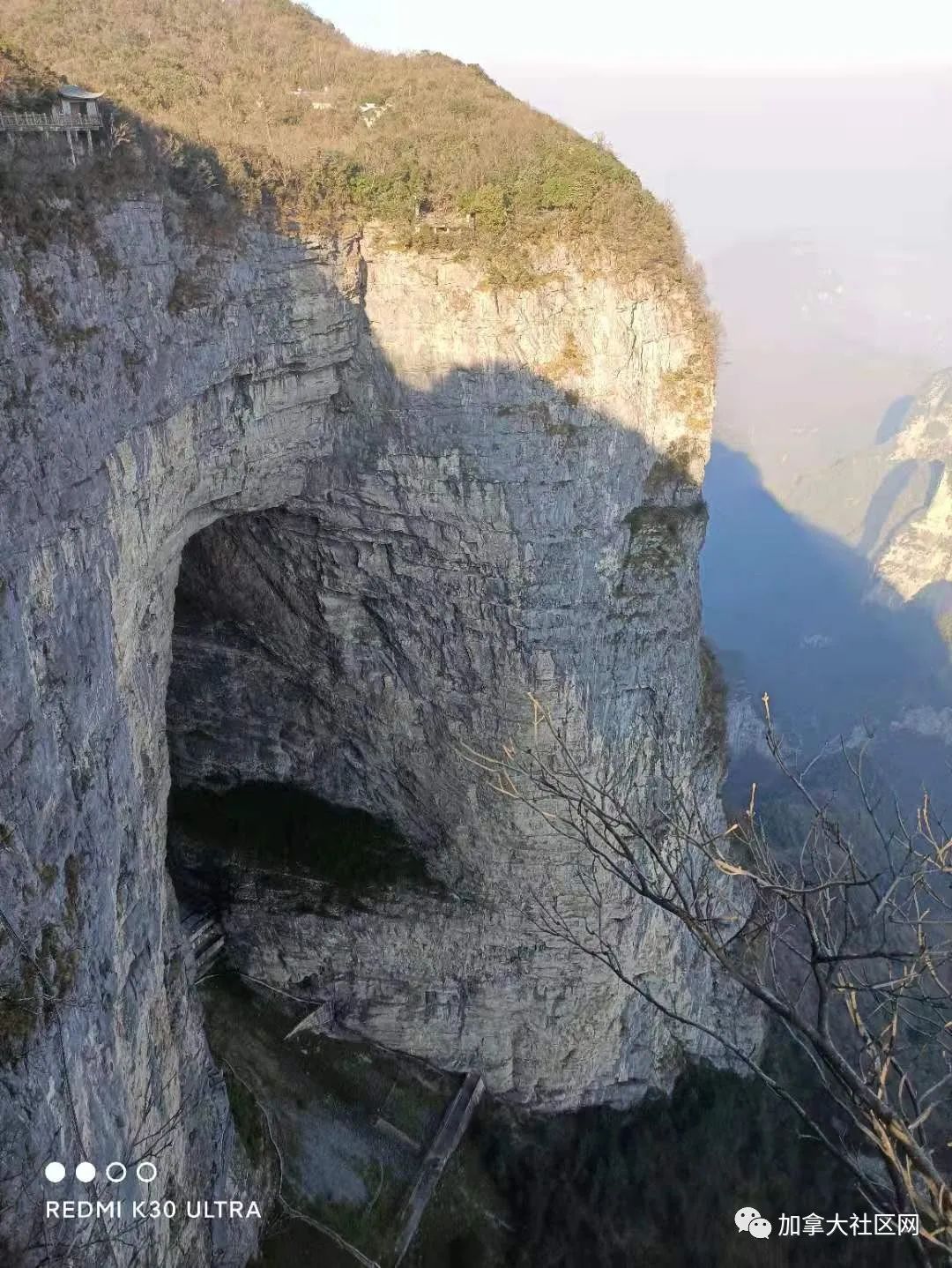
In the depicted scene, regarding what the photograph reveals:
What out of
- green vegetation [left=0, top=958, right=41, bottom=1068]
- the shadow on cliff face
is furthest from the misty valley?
the shadow on cliff face

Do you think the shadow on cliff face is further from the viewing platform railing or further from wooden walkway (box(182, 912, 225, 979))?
the viewing platform railing

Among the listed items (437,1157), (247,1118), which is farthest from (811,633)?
(247,1118)

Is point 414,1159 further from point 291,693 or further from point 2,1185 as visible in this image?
point 2,1185

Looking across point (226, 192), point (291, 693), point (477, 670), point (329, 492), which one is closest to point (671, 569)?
point (477, 670)

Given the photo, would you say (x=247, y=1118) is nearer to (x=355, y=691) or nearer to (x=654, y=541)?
(x=355, y=691)

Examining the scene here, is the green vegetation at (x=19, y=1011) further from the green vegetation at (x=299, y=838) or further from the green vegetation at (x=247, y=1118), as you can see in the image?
the green vegetation at (x=299, y=838)

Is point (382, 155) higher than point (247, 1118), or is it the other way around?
point (382, 155)
